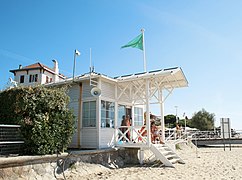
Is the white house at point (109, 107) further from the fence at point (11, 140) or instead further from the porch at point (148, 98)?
the fence at point (11, 140)

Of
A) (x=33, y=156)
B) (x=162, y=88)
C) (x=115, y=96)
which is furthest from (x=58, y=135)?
(x=162, y=88)

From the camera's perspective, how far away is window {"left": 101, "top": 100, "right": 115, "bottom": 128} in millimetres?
10500

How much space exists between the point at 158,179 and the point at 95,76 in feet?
16.6

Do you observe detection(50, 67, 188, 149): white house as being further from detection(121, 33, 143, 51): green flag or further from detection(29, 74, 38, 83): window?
detection(29, 74, 38, 83): window

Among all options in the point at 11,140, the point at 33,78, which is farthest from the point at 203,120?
the point at 11,140

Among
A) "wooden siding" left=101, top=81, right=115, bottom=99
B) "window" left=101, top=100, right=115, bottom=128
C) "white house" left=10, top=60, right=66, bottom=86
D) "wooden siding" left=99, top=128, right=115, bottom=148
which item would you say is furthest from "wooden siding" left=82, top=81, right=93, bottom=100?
"white house" left=10, top=60, right=66, bottom=86

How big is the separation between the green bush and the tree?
3639 centimetres

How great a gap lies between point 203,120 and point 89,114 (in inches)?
1347

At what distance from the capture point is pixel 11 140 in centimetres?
698

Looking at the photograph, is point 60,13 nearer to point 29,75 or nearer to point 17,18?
point 17,18

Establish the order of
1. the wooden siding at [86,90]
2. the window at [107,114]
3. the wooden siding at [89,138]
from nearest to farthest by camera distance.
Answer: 1. the wooden siding at [89,138]
2. the window at [107,114]
3. the wooden siding at [86,90]

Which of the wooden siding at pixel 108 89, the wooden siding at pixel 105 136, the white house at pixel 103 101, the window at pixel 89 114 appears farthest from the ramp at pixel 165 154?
the wooden siding at pixel 108 89

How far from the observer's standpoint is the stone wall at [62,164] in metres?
6.07

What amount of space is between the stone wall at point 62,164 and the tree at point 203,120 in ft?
108
